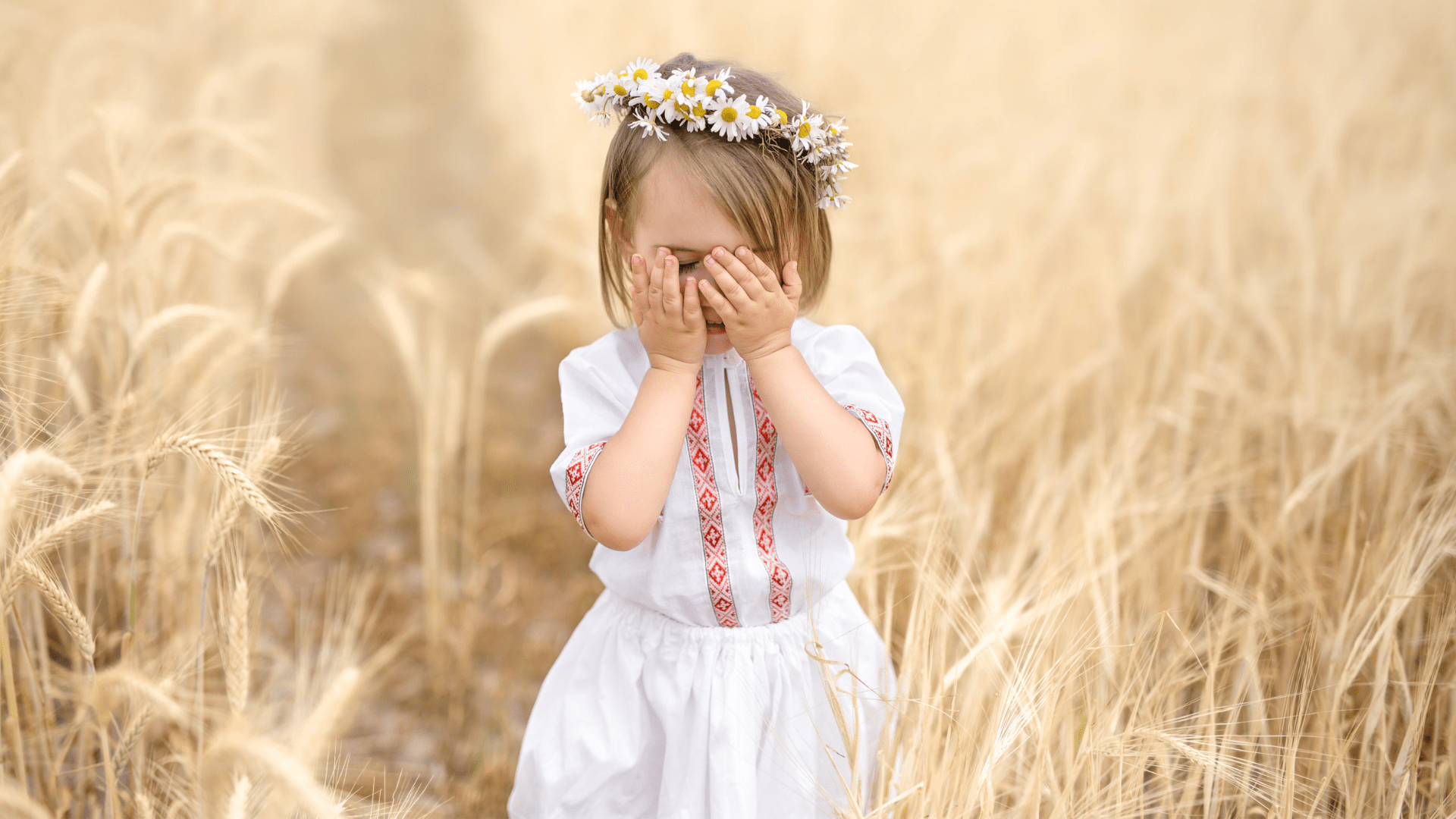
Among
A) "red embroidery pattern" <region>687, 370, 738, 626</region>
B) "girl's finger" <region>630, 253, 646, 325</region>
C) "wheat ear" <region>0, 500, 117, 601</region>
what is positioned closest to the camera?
"wheat ear" <region>0, 500, 117, 601</region>

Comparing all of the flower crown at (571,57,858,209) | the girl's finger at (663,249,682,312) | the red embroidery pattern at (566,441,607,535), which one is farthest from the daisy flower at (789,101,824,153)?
the red embroidery pattern at (566,441,607,535)

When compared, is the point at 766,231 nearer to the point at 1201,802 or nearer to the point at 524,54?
the point at 1201,802

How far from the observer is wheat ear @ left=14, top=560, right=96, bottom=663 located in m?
0.99

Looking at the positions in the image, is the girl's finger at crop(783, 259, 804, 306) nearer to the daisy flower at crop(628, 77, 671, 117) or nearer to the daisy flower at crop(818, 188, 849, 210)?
the daisy flower at crop(818, 188, 849, 210)

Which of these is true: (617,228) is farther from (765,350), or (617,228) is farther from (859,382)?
(859,382)

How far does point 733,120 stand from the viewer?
41.8 inches

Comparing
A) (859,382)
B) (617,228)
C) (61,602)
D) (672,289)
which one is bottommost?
(61,602)

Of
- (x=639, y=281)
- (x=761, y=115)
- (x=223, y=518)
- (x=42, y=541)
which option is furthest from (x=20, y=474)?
(x=761, y=115)

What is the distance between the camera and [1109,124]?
379cm

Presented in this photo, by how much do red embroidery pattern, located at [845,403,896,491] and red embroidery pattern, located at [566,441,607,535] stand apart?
1.15 feet

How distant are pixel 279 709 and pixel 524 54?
4.66 meters

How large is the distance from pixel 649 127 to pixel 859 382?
46 centimetres

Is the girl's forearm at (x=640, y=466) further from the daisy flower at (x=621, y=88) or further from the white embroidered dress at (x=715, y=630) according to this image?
the daisy flower at (x=621, y=88)

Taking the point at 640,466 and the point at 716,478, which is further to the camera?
the point at 716,478
